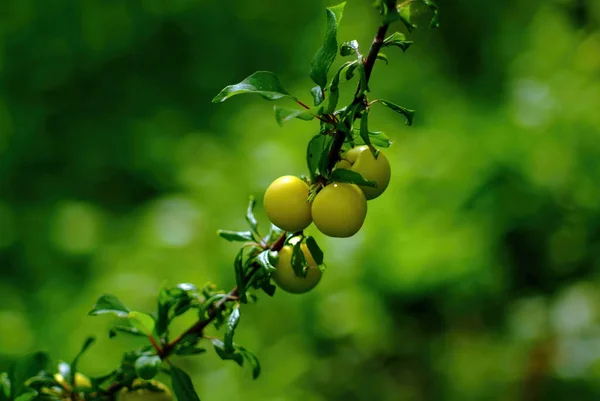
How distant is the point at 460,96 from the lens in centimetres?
188

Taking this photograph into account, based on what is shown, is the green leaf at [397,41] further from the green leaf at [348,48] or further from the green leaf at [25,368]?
the green leaf at [25,368]

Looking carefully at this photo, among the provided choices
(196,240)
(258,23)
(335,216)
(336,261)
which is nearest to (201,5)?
(258,23)

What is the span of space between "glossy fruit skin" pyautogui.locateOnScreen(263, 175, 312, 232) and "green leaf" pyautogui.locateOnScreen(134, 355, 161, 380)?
109 mm

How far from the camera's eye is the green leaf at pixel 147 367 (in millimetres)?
389

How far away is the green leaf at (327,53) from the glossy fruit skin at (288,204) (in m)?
0.05

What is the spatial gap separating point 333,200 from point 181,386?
155 millimetres

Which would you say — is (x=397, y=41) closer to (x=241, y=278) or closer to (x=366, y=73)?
(x=366, y=73)

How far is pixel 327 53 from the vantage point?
0.34 m

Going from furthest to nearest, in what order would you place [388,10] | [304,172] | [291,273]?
[304,172]
[291,273]
[388,10]

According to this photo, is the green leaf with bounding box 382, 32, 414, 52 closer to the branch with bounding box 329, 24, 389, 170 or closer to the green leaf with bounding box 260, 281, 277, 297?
the branch with bounding box 329, 24, 389, 170

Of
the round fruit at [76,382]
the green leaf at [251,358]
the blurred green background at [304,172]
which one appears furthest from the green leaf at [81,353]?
the blurred green background at [304,172]

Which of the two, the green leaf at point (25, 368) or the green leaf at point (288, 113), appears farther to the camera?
the green leaf at point (25, 368)

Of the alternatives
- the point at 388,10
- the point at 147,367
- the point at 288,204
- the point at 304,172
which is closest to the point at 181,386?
the point at 147,367

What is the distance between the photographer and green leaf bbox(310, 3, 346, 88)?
339 millimetres
